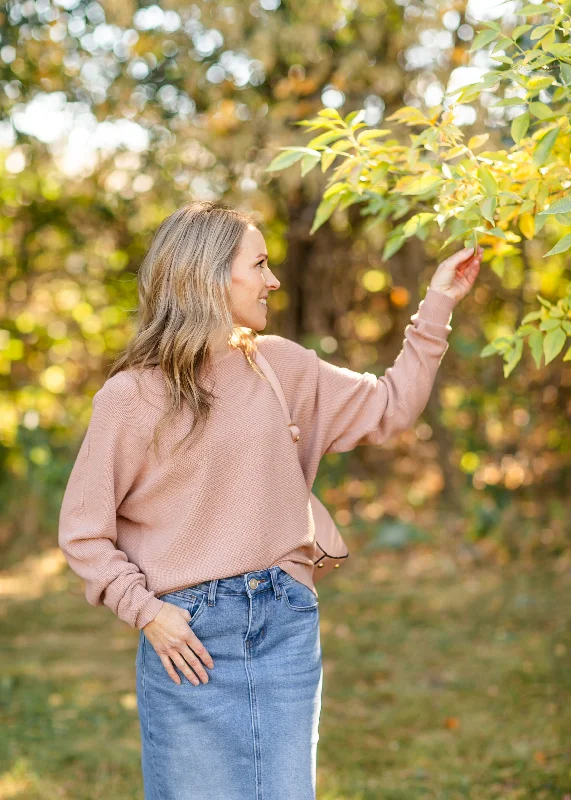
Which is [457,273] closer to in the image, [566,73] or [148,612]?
[566,73]

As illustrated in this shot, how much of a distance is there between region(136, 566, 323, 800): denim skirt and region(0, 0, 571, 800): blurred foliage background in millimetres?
1420

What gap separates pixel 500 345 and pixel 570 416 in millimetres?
4170

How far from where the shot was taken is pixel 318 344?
6609 millimetres

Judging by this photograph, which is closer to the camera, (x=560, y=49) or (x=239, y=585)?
(x=560, y=49)

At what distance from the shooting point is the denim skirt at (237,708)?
1.91 meters

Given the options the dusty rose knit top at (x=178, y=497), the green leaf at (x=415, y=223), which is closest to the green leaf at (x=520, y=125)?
the green leaf at (x=415, y=223)

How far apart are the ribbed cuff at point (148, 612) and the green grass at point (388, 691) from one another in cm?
161

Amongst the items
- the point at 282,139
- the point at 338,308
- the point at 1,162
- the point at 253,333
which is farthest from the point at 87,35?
the point at 253,333

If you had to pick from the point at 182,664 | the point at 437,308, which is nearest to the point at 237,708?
the point at 182,664

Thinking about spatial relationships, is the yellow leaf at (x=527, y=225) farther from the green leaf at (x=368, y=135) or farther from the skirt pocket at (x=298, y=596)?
the skirt pocket at (x=298, y=596)

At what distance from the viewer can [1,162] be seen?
714 cm

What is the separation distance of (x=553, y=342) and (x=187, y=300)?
894mm

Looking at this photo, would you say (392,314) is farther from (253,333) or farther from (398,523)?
(253,333)

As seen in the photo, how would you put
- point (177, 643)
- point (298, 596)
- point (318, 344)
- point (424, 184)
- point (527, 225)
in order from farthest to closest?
point (318, 344) → point (527, 225) → point (424, 184) → point (298, 596) → point (177, 643)
